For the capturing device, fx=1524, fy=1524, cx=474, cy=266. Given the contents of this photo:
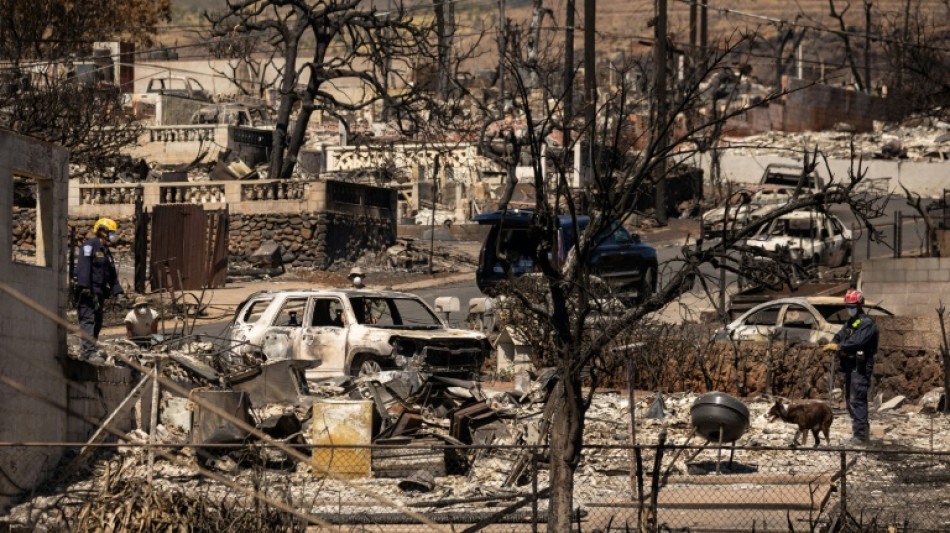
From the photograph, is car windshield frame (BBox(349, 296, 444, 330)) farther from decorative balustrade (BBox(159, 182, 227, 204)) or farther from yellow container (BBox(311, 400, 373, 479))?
decorative balustrade (BBox(159, 182, 227, 204))

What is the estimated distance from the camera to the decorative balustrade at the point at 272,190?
3534 cm

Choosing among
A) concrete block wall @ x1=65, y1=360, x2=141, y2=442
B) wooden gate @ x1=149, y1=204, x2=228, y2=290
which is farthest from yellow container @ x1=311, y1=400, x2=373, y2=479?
wooden gate @ x1=149, y1=204, x2=228, y2=290

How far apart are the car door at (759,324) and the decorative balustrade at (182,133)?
81.6 ft

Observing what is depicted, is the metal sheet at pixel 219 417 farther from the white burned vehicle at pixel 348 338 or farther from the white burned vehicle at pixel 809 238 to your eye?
the white burned vehicle at pixel 809 238

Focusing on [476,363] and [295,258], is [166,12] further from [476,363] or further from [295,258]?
[476,363]

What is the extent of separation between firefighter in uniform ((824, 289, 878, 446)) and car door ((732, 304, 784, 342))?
15.8ft

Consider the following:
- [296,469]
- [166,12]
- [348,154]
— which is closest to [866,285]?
[296,469]

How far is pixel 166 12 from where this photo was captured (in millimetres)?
71938

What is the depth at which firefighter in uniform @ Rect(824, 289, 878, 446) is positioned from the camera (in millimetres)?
16547

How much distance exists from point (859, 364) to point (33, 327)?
8.73m

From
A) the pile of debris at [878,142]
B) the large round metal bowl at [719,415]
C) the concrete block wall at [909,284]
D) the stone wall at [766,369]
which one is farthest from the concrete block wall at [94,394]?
the pile of debris at [878,142]

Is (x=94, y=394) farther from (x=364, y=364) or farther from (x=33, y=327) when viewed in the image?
(x=364, y=364)

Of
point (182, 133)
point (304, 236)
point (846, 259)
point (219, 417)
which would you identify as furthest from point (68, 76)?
point (219, 417)

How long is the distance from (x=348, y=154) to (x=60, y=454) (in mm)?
32908
